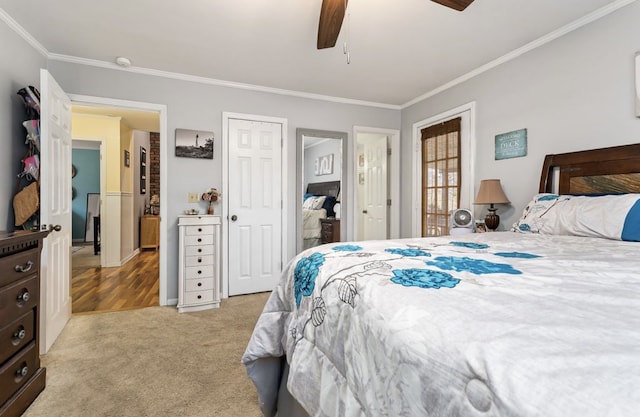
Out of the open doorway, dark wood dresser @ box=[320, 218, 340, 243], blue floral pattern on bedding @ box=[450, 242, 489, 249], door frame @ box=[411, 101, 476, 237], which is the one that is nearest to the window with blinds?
door frame @ box=[411, 101, 476, 237]

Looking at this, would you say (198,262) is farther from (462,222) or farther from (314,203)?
(462,222)

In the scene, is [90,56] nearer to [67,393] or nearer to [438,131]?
[67,393]

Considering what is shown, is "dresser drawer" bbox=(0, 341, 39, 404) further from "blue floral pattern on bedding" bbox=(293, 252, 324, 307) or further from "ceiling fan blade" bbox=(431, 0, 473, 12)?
"ceiling fan blade" bbox=(431, 0, 473, 12)

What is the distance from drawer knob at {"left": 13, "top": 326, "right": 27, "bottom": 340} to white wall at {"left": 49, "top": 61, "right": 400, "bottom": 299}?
Answer: 1.62m

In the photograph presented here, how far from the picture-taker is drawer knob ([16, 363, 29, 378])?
5.31 feet

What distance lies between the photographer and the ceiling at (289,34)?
2205 millimetres

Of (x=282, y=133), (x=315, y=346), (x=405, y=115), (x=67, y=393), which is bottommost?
(x=67, y=393)

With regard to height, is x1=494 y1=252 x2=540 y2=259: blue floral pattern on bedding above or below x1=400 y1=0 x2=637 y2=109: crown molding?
below

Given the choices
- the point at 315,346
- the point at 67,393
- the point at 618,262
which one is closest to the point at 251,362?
the point at 315,346

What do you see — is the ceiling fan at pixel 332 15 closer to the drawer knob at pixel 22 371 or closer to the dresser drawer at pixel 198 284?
the dresser drawer at pixel 198 284

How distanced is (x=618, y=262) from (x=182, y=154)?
3.48m

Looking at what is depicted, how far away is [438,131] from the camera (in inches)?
148

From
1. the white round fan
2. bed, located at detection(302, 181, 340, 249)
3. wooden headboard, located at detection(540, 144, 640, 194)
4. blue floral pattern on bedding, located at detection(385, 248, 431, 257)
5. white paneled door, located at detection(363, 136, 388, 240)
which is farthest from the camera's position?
bed, located at detection(302, 181, 340, 249)

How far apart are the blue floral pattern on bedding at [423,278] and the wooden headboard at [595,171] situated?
1.99 meters
